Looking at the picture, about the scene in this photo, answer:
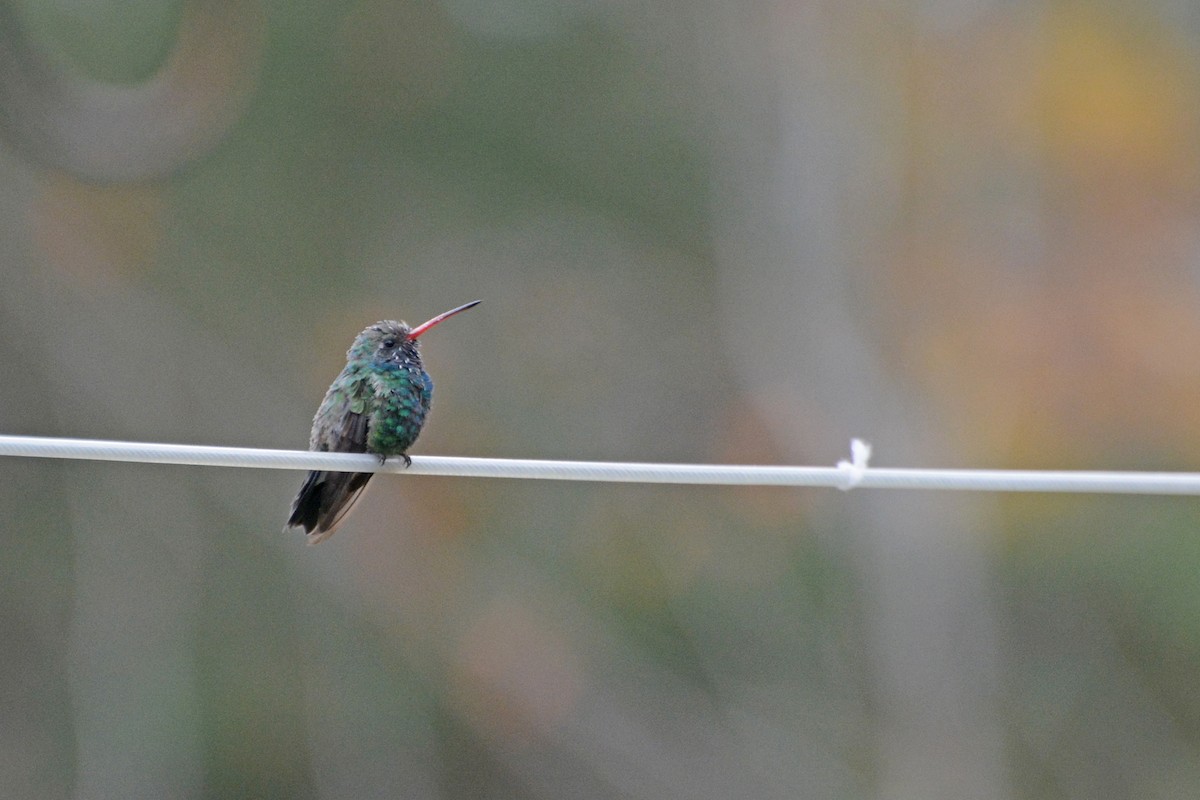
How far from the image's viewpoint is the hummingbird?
407 cm

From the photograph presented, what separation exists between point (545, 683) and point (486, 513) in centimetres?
159

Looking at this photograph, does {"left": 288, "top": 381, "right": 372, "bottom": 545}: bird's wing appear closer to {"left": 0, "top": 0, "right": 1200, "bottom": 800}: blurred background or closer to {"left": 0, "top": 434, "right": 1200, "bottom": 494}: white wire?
{"left": 0, "top": 434, "right": 1200, "bottom": 494}: white wire

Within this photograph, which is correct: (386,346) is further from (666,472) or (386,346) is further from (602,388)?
(602,388)

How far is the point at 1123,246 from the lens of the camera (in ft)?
39.4

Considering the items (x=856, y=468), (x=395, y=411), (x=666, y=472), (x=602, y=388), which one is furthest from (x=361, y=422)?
(x=602, y=388)

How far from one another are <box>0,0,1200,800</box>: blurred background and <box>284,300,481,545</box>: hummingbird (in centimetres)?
706

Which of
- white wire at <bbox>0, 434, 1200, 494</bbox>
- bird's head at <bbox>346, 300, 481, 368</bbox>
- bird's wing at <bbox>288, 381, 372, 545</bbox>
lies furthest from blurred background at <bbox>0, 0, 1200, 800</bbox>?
white wire at <bbox>0, 434, 1200, 494</bbox>

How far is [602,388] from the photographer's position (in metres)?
12.5

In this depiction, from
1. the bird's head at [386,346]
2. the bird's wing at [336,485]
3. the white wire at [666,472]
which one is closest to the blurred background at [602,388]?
the bird's head at [386,346]

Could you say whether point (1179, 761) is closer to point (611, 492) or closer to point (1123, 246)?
point (1123, 246)

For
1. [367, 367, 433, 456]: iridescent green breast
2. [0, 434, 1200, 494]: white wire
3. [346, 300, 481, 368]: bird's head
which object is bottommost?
[0, 434, 1200, 494]: white wire

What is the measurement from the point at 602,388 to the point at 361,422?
8.38 metres

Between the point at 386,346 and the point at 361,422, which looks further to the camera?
the point at 386,346

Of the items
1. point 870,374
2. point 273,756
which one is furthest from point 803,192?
point 273,756
